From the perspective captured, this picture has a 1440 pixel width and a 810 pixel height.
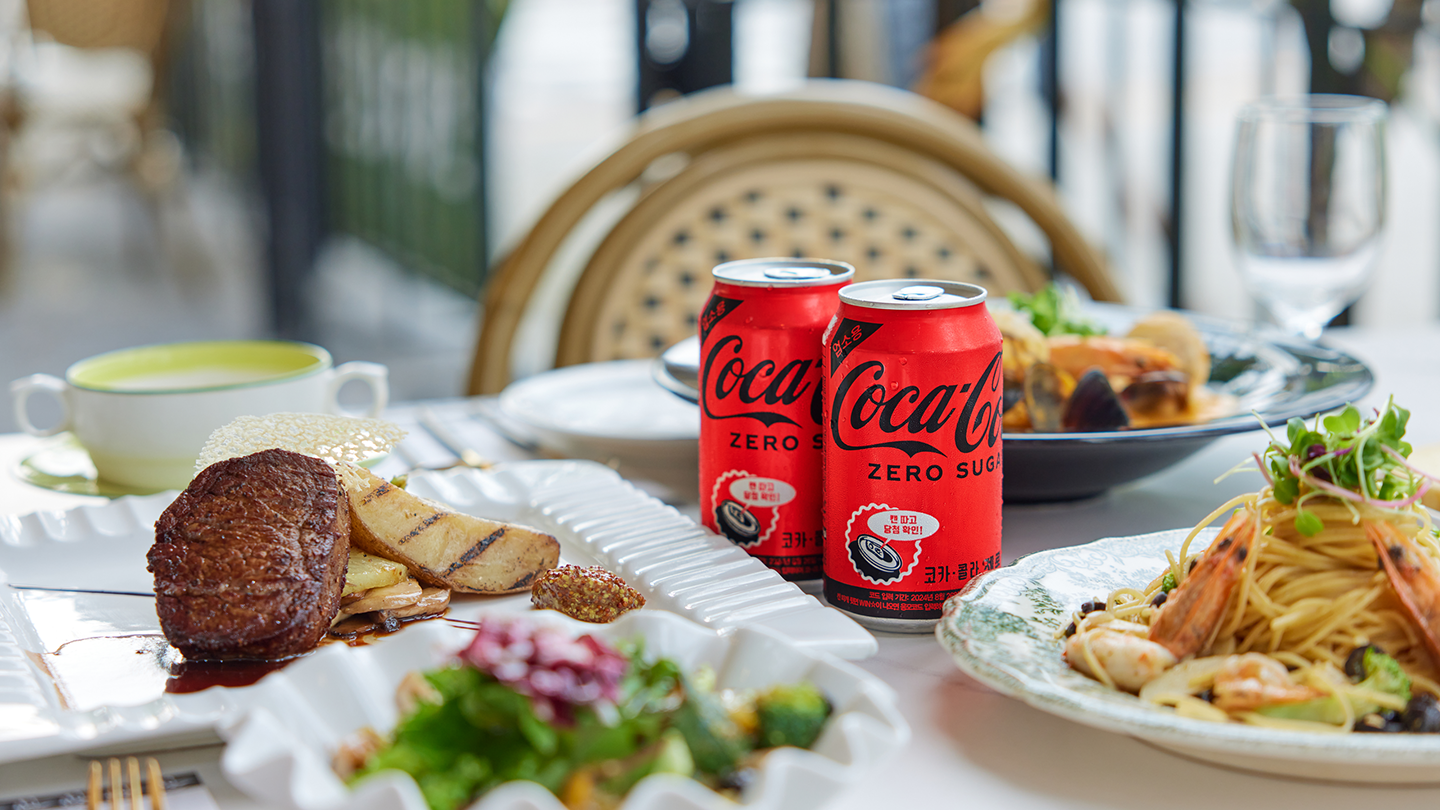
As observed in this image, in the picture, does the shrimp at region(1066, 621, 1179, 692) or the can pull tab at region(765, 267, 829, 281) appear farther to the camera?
the can pull tab at region(765, 267, 829, 281)

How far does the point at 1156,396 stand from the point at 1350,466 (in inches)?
16.9

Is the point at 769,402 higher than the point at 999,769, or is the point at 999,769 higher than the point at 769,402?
the point at 769,402

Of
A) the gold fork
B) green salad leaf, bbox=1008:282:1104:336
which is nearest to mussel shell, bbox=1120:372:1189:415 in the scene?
green salad leaf, bbox=1008:282:1104:336

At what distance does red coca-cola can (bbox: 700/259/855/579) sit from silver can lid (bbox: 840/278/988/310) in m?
0.05

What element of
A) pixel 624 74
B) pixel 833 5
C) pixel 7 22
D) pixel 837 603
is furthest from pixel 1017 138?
pixel 7 22

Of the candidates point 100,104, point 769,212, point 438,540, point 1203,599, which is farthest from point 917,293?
point 100,104

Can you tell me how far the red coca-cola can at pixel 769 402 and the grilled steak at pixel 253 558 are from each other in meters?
0.25

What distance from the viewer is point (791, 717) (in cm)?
55

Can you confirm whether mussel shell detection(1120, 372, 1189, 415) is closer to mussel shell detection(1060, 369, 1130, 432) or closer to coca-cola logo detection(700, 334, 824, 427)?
mussel shell detection(1060, 369, 1130, 432)

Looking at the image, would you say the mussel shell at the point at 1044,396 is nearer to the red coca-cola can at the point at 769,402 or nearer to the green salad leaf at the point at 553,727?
the red coca-cola can at the point at 769,402

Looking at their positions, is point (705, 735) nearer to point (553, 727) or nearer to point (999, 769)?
point (553, 727)

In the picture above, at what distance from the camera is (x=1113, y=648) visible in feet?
2.10

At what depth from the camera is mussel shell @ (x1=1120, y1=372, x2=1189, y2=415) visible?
43.0 inches

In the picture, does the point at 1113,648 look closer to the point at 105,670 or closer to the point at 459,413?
the point at 105,670
